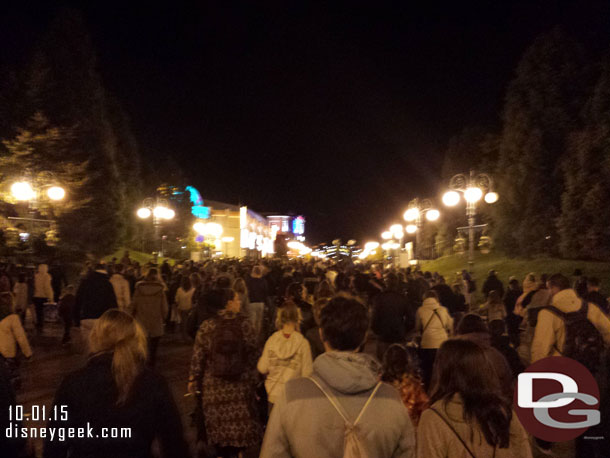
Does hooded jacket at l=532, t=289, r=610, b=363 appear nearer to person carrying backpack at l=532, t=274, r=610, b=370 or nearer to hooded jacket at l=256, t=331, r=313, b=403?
person carrying backpack at l=532, t=274, r=610, b=370

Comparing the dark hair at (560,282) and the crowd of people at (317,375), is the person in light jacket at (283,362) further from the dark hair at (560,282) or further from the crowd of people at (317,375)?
the dark hair at (560,282)

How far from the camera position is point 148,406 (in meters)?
2.72

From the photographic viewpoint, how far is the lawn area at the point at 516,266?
22.4m

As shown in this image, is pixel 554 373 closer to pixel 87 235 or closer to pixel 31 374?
pixel 31 374

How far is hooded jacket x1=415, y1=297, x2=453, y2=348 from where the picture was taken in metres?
7.30

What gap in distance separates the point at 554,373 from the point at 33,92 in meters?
23.9

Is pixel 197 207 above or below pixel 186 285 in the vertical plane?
above

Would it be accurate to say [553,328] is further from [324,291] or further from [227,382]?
[227,382]

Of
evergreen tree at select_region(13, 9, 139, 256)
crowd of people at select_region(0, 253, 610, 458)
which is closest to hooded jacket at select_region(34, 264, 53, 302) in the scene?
crowd of people at select_region(0, 253, 610, 458)

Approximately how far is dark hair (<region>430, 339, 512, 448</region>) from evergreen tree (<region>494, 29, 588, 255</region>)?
27200 millimetres

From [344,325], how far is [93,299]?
6069 mm

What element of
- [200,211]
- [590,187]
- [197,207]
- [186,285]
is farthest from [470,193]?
[197,207]

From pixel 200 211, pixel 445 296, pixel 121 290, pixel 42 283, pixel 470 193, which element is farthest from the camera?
pixel 200 211

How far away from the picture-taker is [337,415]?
2.41 metres
